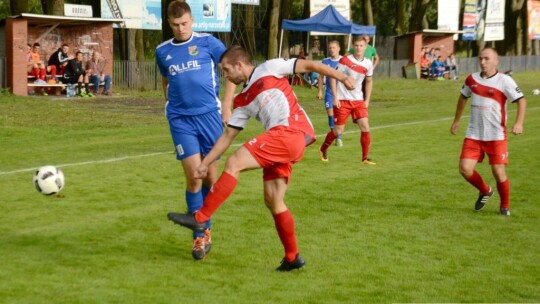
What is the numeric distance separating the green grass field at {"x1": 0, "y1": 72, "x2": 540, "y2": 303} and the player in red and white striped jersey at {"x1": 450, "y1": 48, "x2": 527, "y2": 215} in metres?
0.48

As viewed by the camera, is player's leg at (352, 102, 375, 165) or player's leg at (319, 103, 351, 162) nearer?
player's leg at (352, 102, 375, 165)

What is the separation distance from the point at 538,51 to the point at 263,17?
97.4 ft

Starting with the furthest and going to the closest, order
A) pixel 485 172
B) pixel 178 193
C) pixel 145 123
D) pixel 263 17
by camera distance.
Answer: pixel 263 17, pixel 145 123, pixel 485 172, pixel 178 193

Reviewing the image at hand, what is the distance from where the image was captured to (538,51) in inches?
→ 2837

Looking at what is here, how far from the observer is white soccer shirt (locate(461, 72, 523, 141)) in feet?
34.1

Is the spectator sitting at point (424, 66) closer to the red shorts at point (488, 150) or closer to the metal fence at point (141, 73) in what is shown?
the metal fence at point (141, 73)

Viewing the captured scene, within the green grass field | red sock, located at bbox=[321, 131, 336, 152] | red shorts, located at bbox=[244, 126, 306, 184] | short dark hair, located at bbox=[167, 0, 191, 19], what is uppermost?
short dark hair, located at bbox=[167, 0, 191, 19]

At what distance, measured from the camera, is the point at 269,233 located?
357 inches

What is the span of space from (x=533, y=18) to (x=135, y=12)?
122ft

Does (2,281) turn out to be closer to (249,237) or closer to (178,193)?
(249,237)

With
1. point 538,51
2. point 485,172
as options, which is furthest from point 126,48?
point 538,51

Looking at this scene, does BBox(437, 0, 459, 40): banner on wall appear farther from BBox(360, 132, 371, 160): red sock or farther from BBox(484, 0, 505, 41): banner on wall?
BBox(360, 132, 371, 160): red sock

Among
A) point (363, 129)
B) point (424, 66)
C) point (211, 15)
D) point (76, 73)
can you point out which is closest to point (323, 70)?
point (363, 129)

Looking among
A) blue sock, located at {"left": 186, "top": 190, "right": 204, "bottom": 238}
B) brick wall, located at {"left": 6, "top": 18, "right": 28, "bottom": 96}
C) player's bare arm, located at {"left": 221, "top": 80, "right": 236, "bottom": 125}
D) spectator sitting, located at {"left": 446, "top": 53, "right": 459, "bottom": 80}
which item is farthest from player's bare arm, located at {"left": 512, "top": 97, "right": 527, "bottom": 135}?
spectator sitting, located at {"left": 446, "top": 53, "right": 459, "bottom": 80}
